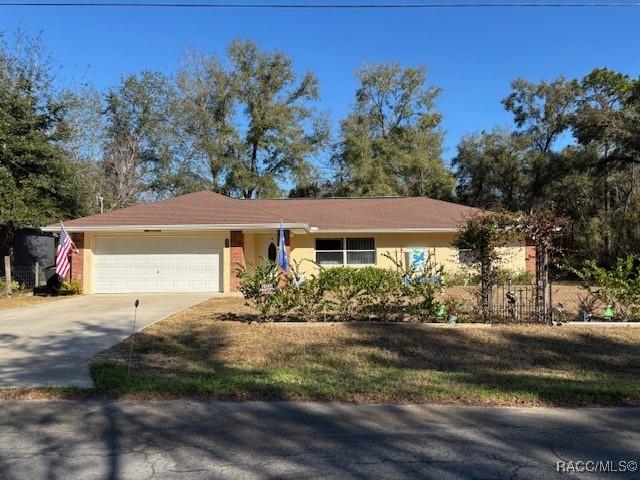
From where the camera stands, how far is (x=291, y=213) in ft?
81.2

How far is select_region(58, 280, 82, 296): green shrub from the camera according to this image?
749 inches

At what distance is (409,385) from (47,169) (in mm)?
19305

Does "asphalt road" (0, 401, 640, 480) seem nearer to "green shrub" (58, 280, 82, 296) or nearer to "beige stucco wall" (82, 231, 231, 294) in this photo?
"beige stucco wall" (82, 231, 231, 294)

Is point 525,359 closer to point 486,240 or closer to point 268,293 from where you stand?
point 486,240

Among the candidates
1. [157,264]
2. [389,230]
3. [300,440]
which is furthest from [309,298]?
[389,230]

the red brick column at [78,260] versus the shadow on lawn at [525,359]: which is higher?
the red brick column at [78,260]

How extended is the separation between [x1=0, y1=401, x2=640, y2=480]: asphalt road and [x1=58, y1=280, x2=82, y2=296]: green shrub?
1365 centimetres

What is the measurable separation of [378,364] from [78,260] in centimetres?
1449

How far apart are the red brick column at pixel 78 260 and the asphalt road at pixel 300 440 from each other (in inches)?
554

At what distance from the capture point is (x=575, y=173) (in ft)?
110

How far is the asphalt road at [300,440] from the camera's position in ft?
14.3

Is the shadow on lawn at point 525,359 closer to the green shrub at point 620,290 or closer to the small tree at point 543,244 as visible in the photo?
the small tree at point 543,244

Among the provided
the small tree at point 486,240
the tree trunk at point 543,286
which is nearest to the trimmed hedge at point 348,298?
the small tree at point 486,240

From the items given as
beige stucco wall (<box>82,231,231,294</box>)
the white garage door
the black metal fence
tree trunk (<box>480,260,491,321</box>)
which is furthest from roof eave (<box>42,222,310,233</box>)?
the black metal fence
